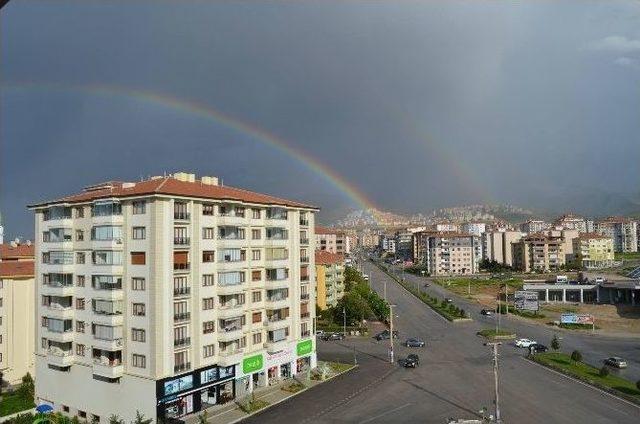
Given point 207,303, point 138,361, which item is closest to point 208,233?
point 207,303

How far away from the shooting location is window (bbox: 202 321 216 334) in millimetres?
37344

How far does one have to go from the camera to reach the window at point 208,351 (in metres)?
37.2

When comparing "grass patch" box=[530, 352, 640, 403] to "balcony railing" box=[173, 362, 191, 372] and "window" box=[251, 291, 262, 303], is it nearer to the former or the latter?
"window" box=[251, 291, 262, 303]

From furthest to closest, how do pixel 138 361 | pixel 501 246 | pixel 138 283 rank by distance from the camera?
pixel 501 246 < pixel 138 283 < pixel 138 361

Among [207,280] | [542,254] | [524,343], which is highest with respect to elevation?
[207,280]

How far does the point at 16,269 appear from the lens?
45.7 meters

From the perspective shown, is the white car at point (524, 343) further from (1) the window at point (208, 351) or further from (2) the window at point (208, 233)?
(2) the window at point (208, 233)

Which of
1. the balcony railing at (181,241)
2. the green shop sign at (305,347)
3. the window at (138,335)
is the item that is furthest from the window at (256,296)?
the window at (138,335)

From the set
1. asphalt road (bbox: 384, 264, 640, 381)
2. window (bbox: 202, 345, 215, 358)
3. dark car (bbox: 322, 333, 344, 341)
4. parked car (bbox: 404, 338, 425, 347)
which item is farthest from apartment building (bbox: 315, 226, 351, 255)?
window (bbox: 202, 345, 215, 358)

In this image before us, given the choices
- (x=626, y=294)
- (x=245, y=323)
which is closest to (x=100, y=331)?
(x=245, y=323)

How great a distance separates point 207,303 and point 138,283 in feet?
16.0

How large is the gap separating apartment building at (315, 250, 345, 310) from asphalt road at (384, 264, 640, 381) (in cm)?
2045

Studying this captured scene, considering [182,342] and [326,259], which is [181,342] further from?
[326,259]

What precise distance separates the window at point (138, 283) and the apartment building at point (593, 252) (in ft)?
494
